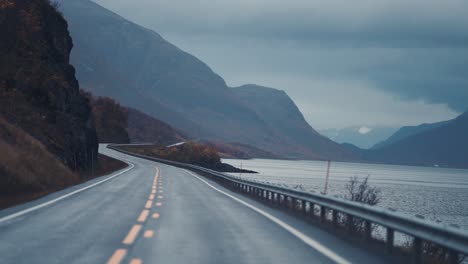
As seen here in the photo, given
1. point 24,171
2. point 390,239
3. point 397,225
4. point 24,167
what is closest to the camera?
point 397,225

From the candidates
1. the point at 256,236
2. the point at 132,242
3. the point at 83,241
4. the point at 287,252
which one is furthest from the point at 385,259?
the point at 83,241

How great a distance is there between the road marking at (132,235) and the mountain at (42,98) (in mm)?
13684

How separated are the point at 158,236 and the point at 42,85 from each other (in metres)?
34.3

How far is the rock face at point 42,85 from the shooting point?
125 ft

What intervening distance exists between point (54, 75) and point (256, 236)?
117 ft

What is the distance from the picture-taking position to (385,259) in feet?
33.6

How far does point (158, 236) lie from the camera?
38.5ft

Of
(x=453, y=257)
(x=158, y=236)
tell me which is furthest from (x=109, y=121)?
(x=453, y=257)

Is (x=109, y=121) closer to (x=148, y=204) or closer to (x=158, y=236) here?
(x=148, y=204)

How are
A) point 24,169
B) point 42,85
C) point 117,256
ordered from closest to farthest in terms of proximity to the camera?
point 117,256 → point 24,169 → point 42,85

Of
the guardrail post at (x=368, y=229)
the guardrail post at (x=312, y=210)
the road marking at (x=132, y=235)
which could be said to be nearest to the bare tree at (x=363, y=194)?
the guardrail post at (x=312, y=210)

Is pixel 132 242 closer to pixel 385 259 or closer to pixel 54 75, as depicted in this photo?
pixel 385 259

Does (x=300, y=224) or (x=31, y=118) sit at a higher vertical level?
(x=31, y=118)

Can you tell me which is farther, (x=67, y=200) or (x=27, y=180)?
(x=27, y=180)
